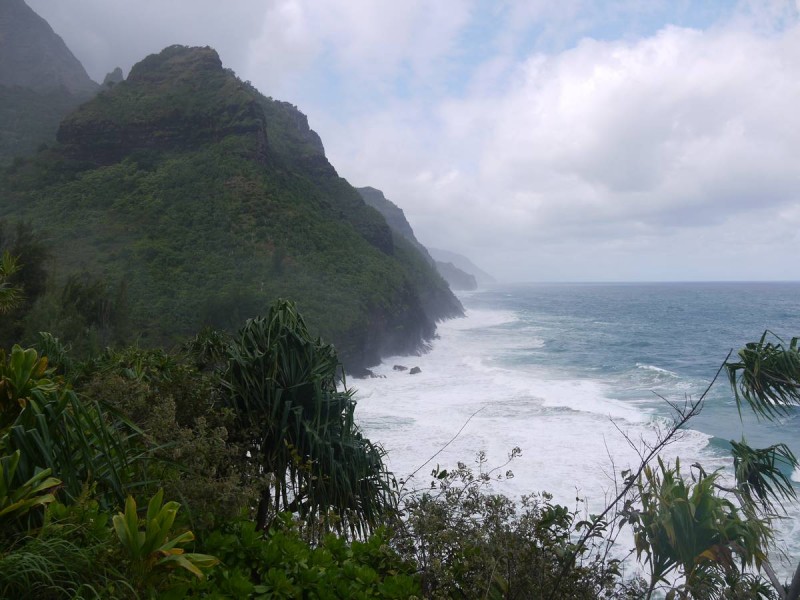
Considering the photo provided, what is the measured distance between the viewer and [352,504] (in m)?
4.64

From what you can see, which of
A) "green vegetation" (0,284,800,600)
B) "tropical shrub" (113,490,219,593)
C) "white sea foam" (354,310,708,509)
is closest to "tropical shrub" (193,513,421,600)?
"green vegetation" (0,284,800,600)

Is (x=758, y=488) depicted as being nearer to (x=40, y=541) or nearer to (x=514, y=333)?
(x=40, y=541)

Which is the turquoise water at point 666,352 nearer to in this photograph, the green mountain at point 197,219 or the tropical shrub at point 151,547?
the tropical shrub at point 151,547

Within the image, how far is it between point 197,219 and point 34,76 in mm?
75958

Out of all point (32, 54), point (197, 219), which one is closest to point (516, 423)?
point (197, 219)

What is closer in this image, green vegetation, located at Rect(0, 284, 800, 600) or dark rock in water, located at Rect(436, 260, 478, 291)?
green vegetation, located at Rect(0, 284, 800, 600)

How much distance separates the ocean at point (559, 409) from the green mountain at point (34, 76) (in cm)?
4810

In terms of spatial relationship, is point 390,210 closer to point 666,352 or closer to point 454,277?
point 454,277

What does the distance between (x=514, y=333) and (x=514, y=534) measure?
51.3 meters

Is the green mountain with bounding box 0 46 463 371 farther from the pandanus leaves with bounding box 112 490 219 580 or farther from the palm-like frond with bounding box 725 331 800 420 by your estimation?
the pandanus leaves with bounding box 112 490 219 580

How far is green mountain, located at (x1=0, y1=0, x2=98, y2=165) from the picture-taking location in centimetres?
5516

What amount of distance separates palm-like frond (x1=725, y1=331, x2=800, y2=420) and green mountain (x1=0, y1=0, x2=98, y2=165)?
6202cm

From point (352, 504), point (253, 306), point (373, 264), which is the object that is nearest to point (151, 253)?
point (253, 306)

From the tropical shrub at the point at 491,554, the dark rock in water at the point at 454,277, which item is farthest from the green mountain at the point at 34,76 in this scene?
the dark rock in water at the point at 454,277
